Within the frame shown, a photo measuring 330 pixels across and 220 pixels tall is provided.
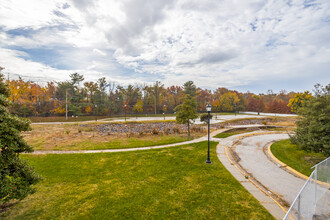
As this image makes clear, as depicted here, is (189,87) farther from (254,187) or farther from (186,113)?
(254,187)

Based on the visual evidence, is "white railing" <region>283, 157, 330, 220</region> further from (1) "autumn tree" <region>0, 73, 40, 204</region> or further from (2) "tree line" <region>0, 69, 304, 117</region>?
Result: (2) "tree line" <region>0, 69, 304, 117</region>

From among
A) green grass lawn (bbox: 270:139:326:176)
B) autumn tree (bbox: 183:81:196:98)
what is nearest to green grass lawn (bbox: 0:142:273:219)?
green grass lawn (bbox: 270:139:326:176)

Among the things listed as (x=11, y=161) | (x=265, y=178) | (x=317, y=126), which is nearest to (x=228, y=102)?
(x=317, y=126)

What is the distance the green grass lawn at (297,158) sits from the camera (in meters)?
9.38

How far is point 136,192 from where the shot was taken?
682 centimetres

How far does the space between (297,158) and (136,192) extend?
38.5ft

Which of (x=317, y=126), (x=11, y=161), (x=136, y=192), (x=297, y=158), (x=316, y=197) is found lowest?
(x=136, y=192)

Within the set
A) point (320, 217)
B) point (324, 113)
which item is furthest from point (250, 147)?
point (320, 217)

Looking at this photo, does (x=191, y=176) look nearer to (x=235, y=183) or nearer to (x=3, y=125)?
(x=235, y=183)

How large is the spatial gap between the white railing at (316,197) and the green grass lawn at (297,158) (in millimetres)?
3683

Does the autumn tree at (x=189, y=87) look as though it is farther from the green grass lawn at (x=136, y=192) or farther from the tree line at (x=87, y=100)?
the green grass lawn at (x=136, y=192)

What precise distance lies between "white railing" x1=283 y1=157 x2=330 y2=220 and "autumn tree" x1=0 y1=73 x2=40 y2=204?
25.6ft

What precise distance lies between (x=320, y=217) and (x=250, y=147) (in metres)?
9.57

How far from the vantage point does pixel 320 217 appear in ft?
16.1
